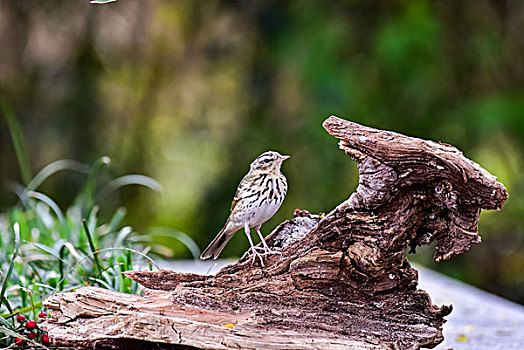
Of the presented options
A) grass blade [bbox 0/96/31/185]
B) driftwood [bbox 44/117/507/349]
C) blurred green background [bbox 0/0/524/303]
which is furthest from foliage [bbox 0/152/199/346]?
blurred green background [bbox 0/0/524/303]

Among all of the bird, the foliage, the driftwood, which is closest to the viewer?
the driftwood

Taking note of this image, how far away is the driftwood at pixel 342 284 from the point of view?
2.14 m

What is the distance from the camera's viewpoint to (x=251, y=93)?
671 centimetres

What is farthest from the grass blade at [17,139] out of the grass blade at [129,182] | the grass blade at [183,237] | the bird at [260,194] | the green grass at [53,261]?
the bird at [260,194]

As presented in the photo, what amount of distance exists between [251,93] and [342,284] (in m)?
4.53

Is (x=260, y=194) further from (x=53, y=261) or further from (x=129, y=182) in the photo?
(x=129, y=182)

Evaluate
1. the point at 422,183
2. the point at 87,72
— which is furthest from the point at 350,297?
the point at 87,72

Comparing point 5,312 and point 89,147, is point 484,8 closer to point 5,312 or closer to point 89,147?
point 89,147

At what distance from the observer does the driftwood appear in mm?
2141

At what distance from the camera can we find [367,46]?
6230 mm

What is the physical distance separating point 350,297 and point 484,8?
4878 mm

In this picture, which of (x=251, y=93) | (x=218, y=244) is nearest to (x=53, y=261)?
(x=218, y=244)

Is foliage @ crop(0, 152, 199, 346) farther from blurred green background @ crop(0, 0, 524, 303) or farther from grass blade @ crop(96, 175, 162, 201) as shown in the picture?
blurred green background @ crop(0, 0, 524, 303)

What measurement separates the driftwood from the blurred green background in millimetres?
3636
